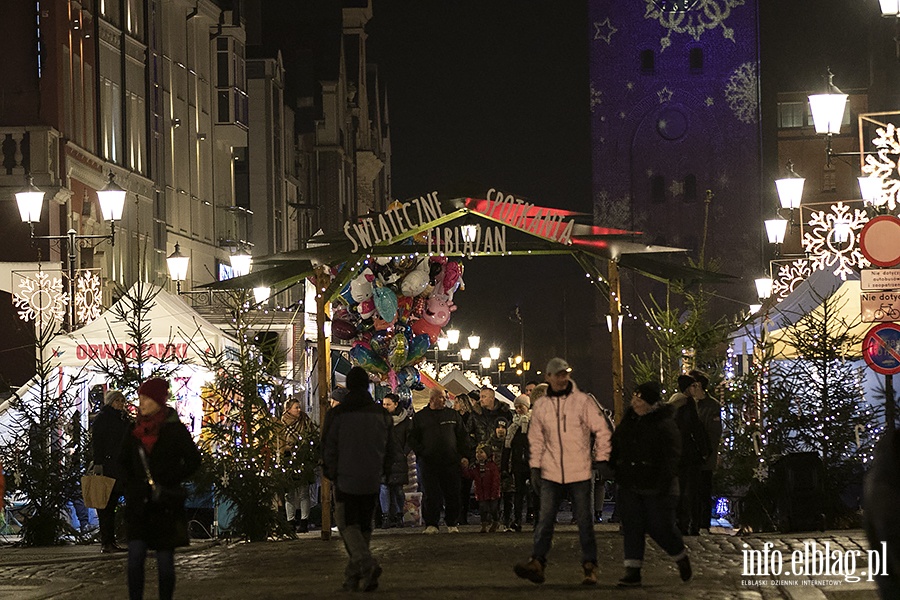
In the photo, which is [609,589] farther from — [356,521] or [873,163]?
[873,163]

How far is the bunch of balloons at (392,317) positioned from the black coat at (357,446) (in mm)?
11157

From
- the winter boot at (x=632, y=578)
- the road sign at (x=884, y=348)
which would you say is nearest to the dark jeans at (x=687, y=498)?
the road sign at (x=884, y=348)

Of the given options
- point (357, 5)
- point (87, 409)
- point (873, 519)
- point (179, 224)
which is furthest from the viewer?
point (357, 5)

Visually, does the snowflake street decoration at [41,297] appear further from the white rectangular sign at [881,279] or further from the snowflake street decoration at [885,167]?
the white rectangular sign at [881,279]

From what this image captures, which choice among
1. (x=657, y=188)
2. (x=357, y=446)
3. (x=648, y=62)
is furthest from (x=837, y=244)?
(x=648, y=62)

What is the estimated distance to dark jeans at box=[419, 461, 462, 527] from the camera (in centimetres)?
2078

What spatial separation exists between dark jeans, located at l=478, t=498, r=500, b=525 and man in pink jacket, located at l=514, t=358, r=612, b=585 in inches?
303

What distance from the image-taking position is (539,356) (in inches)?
4754

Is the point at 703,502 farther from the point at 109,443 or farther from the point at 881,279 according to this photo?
the point at 109,443

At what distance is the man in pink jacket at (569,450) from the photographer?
13430 millimetres

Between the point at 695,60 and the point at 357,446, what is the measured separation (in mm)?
74802

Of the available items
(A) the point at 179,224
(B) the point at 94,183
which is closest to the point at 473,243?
(B) the point at 94,183

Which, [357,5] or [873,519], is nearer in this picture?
[873,519]

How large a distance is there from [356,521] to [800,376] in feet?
27.5
